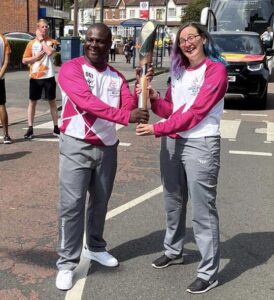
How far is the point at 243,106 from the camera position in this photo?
43.0ft

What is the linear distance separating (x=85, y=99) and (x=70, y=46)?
57.9ft

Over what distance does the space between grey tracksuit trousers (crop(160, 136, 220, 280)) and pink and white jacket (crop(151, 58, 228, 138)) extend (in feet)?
0.26

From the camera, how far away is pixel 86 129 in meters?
3.39

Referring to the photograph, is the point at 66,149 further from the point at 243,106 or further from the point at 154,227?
the point at 243,106

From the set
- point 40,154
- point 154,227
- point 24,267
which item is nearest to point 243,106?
point 40,154

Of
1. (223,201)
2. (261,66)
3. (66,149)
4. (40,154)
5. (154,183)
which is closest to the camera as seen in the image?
(66,149)

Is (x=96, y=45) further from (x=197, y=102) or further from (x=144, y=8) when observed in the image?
(x=144, y=8)

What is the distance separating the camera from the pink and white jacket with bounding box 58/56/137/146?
3.24 m

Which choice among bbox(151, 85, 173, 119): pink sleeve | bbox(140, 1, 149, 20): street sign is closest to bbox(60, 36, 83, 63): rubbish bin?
bbox(140, 1, 149, 20): street sign

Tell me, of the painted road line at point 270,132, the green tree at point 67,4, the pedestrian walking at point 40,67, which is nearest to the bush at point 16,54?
the pedestrian walking at point 40,67

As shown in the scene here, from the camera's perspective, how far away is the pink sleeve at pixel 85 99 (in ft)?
10.6

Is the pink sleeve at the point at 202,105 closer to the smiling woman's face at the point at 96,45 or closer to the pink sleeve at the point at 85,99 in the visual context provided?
the pink sleeve at the point at 85,99

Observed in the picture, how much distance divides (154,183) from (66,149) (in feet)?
9.13

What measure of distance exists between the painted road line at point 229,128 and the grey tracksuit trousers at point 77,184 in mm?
5728
